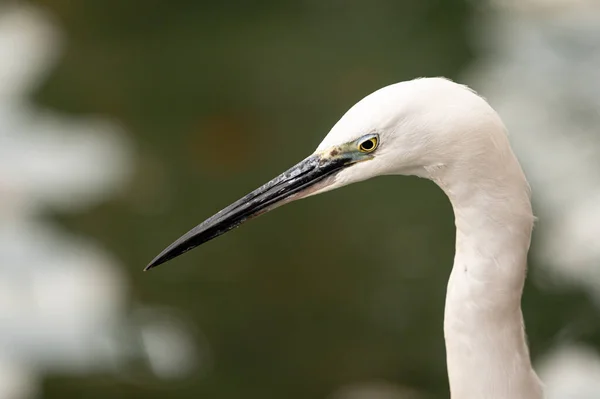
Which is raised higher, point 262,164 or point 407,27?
point 407,27

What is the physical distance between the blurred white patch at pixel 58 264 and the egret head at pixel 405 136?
1.67 metres

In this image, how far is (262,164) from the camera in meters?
3.34

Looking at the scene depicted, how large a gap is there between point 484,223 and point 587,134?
2.25 meters

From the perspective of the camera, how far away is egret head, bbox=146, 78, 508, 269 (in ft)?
3.85

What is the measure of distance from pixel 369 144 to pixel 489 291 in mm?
260

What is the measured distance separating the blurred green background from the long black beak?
52.5 inches

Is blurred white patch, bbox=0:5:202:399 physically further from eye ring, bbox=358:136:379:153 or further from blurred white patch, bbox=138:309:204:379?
eye ring, bbox=358:136:379:153

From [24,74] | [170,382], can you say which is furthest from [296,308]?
[24,74]

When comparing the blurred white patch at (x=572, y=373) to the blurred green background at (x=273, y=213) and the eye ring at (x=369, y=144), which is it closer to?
the blurred green background at (x=273, y=213)

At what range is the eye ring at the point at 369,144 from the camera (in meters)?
1.23

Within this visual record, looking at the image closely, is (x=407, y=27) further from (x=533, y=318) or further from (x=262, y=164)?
(x=533, y=318)

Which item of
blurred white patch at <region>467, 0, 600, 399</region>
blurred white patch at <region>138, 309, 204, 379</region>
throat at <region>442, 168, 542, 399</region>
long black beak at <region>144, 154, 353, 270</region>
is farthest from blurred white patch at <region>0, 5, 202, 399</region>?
throat at <region>442, 168, 542, 399</region>

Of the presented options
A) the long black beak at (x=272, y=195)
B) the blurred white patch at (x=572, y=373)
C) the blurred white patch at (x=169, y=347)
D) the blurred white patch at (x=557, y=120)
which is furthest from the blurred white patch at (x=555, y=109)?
the long black beak at (x=272, y=195)

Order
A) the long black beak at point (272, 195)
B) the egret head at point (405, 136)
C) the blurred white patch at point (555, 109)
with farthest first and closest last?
1. the blurred white patch at point (555, 109)
2. the long black beak at point (272, 195)
3. the egret head at point (405, 136)
